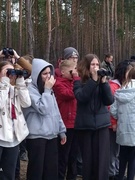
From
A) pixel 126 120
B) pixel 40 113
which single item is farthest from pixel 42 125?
pixel 126 120

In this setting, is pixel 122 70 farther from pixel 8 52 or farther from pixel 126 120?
pixel 8 52

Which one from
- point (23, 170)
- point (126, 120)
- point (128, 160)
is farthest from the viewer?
point (23, 170)

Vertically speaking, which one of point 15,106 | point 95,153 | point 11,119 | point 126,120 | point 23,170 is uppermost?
point 15,106

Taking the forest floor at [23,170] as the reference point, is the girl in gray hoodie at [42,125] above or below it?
above

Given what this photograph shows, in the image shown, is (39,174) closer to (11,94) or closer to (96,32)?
(11,94)

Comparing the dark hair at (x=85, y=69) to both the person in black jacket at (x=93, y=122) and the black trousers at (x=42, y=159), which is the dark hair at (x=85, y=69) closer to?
the person in black jacket at (x=93, y=122)

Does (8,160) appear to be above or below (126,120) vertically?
below

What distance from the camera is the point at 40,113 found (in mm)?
3797

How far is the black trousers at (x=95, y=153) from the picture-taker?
4008 millimetres

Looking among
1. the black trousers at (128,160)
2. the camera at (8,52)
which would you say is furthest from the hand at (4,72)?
the black trousers at (128,160)

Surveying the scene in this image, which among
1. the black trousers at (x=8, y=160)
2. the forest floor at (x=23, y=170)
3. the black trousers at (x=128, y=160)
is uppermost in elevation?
the black trousers at (x=8, y=160)

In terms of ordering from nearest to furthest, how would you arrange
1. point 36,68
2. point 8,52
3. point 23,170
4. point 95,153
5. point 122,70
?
point 36,68 < point 95,153 < point 8,52 < point 122,70 < point 23,170

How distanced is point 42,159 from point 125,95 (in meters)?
1.31

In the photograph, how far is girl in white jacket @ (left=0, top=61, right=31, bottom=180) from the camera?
364cm
